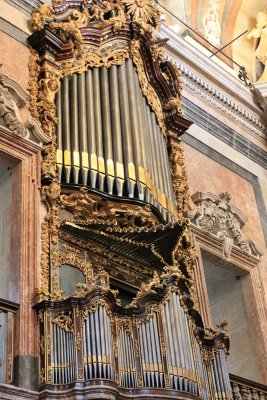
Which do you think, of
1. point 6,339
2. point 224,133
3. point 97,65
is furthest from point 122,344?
point 224,133

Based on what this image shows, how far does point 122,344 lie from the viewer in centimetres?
682

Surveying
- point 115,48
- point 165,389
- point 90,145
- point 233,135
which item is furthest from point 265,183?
point 165,389

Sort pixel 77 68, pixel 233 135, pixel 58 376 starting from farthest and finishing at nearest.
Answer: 1. pixel 233 135
2. pixel 77 68
3. pixel 58 376

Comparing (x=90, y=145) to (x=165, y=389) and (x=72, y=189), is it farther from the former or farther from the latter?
(x=165, y=389)

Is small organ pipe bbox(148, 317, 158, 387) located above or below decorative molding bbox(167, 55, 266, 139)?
below

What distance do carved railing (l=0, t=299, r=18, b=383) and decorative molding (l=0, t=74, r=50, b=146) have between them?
6.76 ft

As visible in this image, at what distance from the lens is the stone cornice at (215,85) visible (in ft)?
40.2

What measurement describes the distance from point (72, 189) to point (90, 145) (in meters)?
0.62

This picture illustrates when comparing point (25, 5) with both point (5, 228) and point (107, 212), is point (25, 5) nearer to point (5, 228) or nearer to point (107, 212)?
point (107, 212)

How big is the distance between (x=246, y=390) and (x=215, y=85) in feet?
19.3

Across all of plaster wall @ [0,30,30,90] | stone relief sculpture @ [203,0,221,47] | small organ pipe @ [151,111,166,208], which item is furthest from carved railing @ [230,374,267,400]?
stone relief sculpture @ [203,0,221,47]

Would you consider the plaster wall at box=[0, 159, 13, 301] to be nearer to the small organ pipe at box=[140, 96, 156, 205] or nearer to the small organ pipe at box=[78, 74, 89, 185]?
the small organ pipe at box=[78, 74, 89, 185]

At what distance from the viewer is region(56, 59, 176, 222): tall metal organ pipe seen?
8.28m

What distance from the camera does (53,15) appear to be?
961 centimetres
